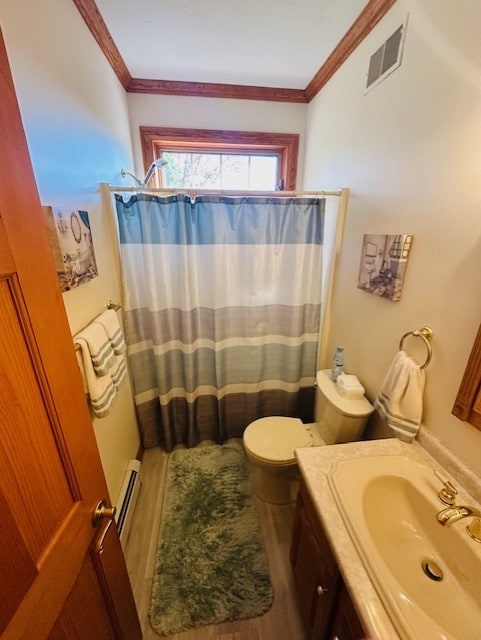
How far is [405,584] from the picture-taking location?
0.77m

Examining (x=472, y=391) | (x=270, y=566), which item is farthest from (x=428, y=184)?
(x=270, y=566)

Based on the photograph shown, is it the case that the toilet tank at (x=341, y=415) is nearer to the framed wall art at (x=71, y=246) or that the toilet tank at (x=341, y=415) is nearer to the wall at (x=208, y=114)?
the framed wall art at (x=71, y=246)

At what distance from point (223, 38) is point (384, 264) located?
1.46 meters

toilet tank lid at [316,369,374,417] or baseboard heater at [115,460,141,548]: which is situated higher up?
toilet tank lid at [316,369,374,417]

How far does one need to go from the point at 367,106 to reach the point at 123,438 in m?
2.27

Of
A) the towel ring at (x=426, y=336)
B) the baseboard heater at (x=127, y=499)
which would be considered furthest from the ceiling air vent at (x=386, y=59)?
the baseboard heater at (x=127, y=499)

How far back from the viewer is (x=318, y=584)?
3.04ft

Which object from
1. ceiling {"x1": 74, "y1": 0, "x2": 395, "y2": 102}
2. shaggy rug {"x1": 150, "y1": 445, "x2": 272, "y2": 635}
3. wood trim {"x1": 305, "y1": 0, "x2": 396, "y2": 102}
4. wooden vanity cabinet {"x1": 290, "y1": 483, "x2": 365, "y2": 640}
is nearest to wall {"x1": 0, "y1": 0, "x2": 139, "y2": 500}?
ceiling {"x1": 74, "y1": 0, "x2": 395, "y2": 102}

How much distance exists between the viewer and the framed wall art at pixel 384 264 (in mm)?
1146

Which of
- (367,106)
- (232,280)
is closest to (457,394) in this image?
(232,280)

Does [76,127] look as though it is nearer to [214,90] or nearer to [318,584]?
[214,90]

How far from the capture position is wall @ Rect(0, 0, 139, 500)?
854 mm

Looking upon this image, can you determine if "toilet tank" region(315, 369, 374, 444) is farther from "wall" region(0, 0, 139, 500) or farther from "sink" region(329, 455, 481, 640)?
"wall" region(0, 0, 139, 500)

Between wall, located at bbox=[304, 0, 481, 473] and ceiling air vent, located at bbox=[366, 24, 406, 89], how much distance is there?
0.11ft
